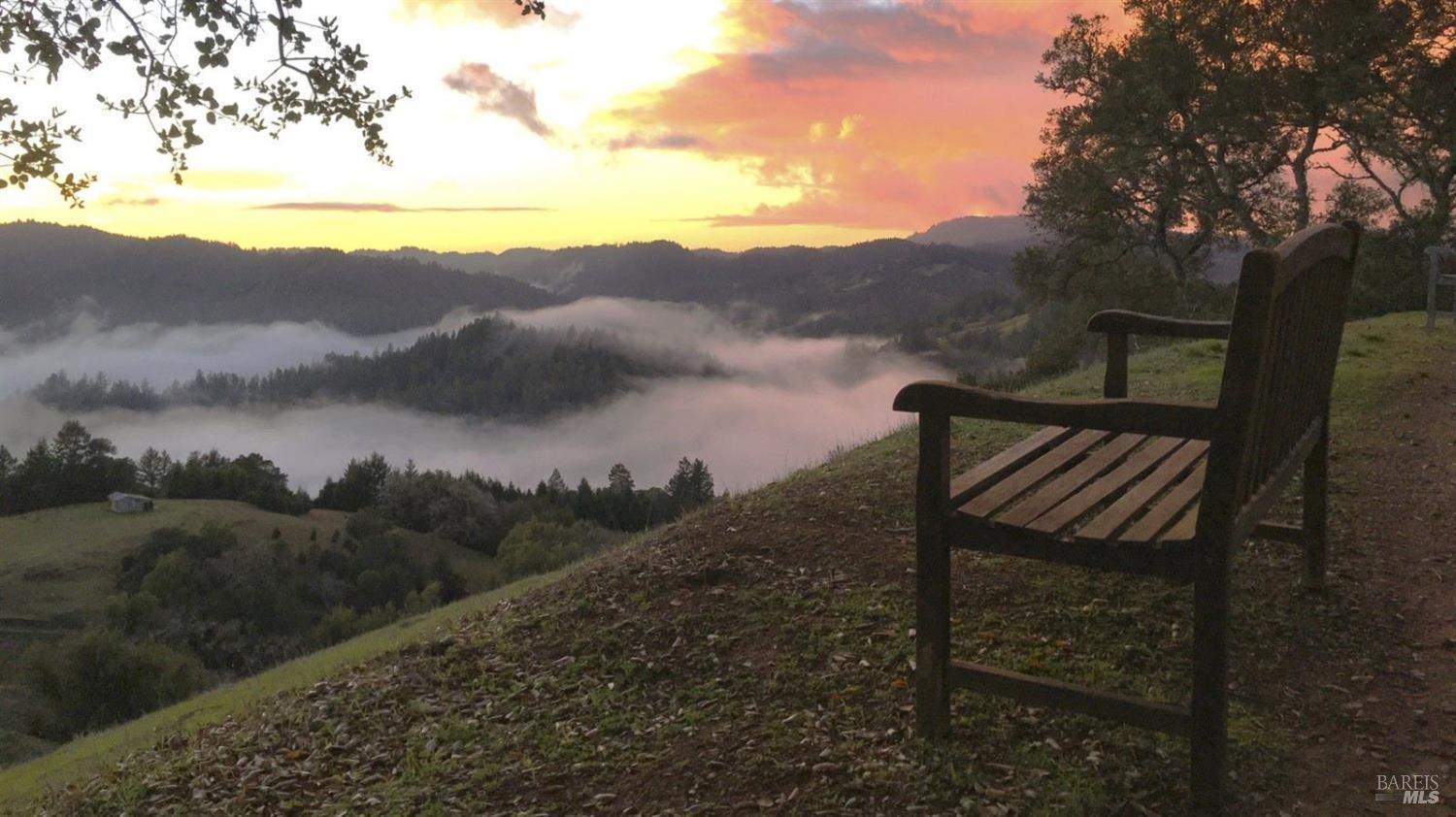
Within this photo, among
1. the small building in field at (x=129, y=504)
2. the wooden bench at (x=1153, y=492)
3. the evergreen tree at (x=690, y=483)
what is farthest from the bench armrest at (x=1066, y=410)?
the small building in field at (x=129, y=504)

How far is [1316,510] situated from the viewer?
5.45 meters

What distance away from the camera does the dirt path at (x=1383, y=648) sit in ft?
12.3

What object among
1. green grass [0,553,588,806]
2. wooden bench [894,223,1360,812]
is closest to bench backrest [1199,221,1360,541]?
wooden bench [894,223,1360,812]

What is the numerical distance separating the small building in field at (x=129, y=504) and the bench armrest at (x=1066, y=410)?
114111mm

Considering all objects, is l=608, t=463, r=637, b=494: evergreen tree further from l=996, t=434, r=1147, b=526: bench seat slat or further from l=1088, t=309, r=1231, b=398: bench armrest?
l=996, t=434, r=1147, b=526: bench seat slat

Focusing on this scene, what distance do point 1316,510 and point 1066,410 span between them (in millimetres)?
2910

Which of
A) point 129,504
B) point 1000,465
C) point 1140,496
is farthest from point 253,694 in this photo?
point 129,504

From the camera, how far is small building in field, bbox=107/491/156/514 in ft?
330

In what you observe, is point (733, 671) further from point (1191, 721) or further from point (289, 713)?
point (289, 713)

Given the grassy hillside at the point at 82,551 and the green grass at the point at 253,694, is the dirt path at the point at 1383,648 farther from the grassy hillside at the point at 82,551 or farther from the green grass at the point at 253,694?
the grassy hillside at the point at 82,551

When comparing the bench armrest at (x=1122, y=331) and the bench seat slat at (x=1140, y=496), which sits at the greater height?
the bench armrest at (x=1122, y=331)

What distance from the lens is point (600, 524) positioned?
Answer: 95.6 m

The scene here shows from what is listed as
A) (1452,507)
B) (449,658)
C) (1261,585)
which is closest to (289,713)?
(449,658)

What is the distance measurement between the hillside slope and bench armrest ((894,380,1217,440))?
4.54 ft
